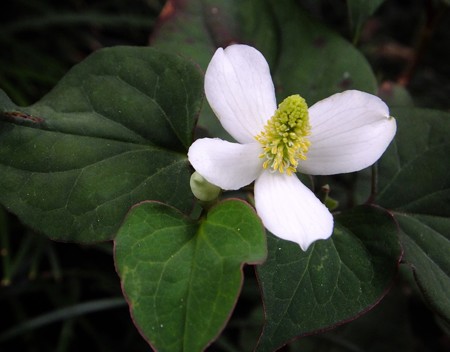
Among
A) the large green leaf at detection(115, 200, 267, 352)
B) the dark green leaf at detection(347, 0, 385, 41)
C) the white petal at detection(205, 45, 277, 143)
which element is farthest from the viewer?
the dark green leaf at detection(347, 0, 385, 41)

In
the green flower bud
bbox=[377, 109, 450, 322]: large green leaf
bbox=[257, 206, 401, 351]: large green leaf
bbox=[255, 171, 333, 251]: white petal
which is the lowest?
bbox=[377, 109, 450, 322]: large green leaf

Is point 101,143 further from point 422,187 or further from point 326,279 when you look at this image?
point 422,187

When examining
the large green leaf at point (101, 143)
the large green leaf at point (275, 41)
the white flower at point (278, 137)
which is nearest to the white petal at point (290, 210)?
the white flower at point (278, 137)

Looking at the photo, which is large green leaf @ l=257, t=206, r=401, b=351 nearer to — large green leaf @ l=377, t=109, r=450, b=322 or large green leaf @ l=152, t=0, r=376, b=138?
large green leaf @ l=377, t=109, r=450, b=322

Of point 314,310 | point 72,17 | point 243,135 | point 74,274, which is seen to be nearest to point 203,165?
point 243,135

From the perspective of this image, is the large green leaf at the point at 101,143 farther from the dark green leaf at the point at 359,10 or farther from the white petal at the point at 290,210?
the dark green leaf at the point at 359,10

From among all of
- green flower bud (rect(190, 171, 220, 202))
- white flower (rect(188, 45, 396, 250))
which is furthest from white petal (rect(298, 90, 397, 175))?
green flower bud (rect(190, 171, 220, 202))
